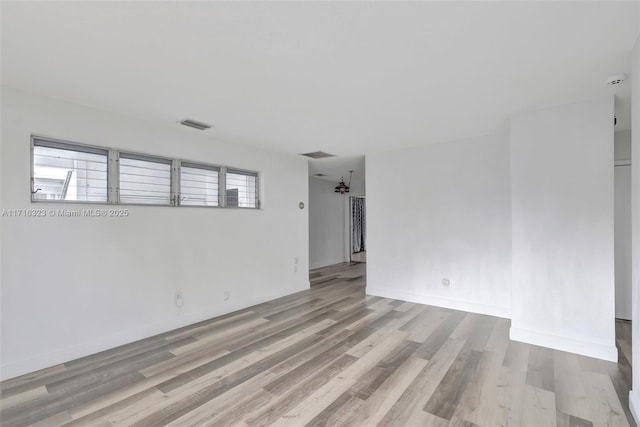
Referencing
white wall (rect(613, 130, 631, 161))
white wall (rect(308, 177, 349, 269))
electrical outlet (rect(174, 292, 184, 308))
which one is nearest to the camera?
electrical outlet (rect(174, 292, 184, 308))

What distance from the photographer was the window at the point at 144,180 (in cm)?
329

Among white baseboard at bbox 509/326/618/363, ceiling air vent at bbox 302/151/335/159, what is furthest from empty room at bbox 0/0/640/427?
ceiling air vent at bbox 302/151/335/159

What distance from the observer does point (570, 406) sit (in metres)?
2.06

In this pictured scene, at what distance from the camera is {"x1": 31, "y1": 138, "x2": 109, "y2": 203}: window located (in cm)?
272

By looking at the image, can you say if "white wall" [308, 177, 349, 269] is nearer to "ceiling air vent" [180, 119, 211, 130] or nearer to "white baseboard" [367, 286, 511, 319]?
"white baseboard" [367, 286, 511, 319]

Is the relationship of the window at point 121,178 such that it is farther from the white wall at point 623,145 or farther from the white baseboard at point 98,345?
the white wall at point 623,145

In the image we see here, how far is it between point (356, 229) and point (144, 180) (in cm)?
717

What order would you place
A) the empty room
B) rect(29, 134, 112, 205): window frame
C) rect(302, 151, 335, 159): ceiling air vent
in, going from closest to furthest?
Result: the empty room < rect(29, 134, 112, 205): window frame < rect(302, 151, 335, 159): ceiling air vent

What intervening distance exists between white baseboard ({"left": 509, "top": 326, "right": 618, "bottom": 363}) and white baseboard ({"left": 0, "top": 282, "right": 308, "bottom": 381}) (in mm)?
3701

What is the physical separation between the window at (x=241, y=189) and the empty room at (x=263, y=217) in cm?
4

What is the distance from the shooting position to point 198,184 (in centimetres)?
403

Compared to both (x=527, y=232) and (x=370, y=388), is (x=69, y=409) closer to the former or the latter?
(x=370, y=388)

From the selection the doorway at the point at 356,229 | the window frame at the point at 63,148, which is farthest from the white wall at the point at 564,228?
the doorway at the point at 356,229

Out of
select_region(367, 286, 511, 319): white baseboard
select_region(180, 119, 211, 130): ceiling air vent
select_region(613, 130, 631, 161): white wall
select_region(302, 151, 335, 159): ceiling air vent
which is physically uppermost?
select_region(180, 119, 211, 130): ceiling air vent
